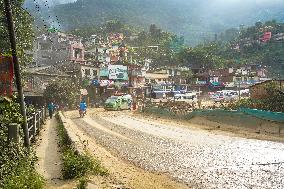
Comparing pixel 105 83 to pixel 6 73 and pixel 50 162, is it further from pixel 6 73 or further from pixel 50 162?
pixel 6 73

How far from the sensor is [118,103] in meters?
55.7

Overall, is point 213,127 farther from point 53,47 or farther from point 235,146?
→ point 53,47

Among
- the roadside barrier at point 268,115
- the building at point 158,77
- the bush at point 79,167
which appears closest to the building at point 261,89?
the roadside barrier at point 268,115

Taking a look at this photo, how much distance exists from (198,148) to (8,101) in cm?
1194

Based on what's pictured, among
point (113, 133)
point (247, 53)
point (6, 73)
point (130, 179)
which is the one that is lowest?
point (113, 133)

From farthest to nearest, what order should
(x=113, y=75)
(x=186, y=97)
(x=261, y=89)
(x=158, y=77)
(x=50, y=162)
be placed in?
(x=158, y=77), (x=113, y=75), (x=186, y=97), (x=261, y=89), (x=50, y=162)

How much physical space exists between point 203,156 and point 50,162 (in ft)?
23.1

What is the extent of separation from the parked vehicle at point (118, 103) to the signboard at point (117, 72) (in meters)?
18.6

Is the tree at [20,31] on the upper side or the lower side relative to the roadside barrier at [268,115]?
upper

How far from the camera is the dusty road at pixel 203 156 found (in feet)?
43.4

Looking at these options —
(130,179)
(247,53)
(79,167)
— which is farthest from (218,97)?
(79,167)

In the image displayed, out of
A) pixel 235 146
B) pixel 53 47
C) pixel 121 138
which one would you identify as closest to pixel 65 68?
pixel 53 47

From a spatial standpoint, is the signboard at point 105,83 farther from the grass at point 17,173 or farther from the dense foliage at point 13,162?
the grass at point 17,173

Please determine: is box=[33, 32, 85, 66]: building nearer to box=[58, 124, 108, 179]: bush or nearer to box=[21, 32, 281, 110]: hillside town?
box=[21, 32, 281, 110]: hillside town
